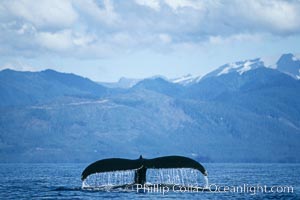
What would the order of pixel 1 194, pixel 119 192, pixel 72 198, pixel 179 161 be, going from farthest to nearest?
pixel 1 194 < pixel 119 192 < pixel 72 198 < pixel 179 161

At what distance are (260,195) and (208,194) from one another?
343 cm

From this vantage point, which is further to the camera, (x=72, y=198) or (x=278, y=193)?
(x=278, y=193)

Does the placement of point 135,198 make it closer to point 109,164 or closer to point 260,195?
point 109,164

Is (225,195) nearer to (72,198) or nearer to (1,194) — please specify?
(72,198)

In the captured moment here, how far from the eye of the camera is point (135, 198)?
4031 cm

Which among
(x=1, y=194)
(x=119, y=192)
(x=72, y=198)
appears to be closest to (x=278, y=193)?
(x=119, y=192)

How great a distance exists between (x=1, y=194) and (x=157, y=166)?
14.1 m

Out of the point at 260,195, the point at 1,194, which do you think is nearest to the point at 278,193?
the point at 260,195

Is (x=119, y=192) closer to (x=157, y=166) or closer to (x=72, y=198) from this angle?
(x=72, y=198)

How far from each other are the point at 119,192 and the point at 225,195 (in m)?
6.84

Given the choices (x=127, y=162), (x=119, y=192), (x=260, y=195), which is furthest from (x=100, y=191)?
(x=260, y=195)

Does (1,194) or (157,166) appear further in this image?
(1,194)

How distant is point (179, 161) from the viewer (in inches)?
1515

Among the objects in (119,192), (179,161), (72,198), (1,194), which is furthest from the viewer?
(1,194)
